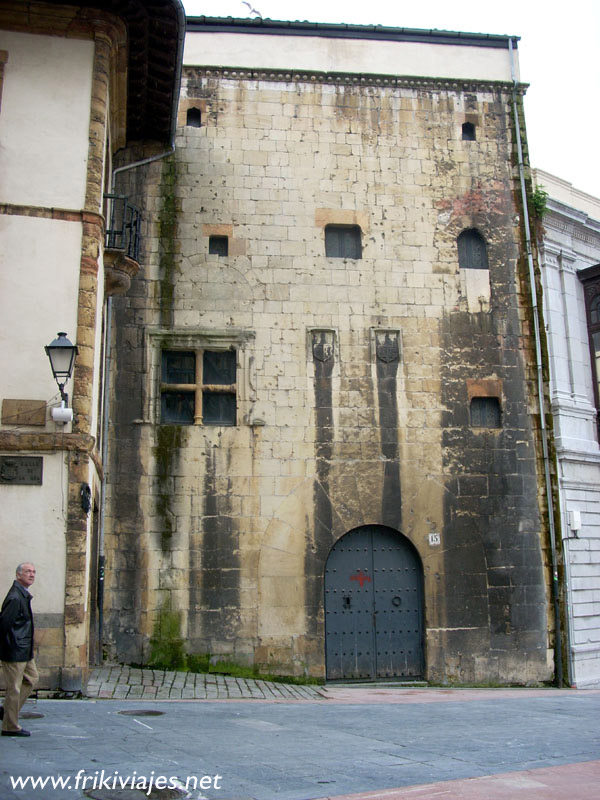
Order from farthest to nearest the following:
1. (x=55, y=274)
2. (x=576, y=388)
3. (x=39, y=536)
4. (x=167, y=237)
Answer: (x=576, y=388) → (x=167, y=237) → (x=55, y=274) → (x=39, y=536)

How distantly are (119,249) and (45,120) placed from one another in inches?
78.7

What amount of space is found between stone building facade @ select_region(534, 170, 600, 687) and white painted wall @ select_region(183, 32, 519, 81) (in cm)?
293

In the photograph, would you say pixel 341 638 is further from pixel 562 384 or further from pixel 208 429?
pixel 562 384

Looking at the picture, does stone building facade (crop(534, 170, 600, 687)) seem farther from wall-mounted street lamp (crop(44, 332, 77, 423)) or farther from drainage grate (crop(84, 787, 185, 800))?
drainage grate (crop(84, 787, 185, 800))

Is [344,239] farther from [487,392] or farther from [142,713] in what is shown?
[142,713]

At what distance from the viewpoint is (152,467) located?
43.9ft

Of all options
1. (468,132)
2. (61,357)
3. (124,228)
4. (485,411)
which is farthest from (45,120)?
(485,411)

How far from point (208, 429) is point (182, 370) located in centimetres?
118

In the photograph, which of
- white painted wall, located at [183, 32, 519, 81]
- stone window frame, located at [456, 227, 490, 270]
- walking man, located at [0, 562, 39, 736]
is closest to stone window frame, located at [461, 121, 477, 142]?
white painted wall, located at [183, 32, 519, 81]

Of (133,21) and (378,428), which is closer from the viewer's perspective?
(133,21)

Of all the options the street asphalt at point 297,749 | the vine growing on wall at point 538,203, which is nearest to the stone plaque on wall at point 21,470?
the street asphalt at point 297,749

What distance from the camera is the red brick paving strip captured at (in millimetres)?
5027

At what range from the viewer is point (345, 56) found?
51.0ft

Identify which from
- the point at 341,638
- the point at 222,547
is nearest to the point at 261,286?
Answer: the point at 222,547
